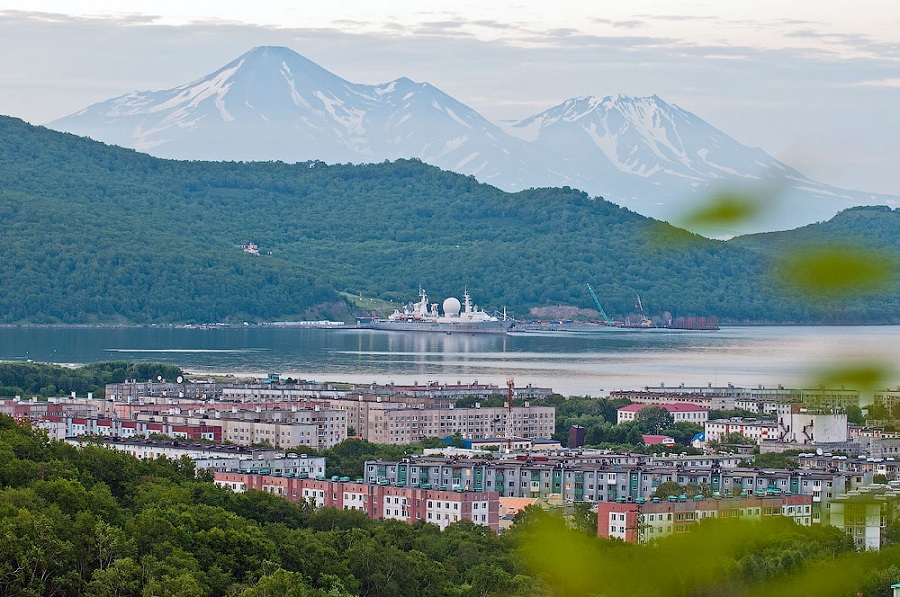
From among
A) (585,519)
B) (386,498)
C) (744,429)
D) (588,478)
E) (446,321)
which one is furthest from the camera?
(446,321)

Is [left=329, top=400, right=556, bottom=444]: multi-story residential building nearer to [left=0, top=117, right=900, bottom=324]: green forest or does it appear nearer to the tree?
the tree

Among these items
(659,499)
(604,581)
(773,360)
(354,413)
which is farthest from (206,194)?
(604,581)

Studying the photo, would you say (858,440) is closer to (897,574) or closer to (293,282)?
(897,574)

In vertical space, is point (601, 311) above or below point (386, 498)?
above

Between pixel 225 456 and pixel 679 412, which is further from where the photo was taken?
pixel 679 412

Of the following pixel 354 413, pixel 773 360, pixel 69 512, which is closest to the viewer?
pixel 69 512

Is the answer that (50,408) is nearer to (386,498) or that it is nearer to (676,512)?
(386,498)

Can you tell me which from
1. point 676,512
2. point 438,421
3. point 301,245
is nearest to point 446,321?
point 301,245
